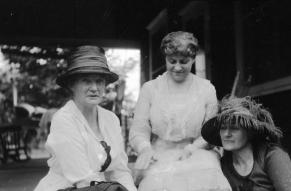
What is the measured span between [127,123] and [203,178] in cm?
792

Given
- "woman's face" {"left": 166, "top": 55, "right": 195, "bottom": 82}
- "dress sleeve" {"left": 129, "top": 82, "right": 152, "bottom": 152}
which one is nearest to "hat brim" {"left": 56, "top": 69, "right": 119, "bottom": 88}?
"dress sleeve" {"left": 129, "top": 82, "right": 152, "bottom": 152}

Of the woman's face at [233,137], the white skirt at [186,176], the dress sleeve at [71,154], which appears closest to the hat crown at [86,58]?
the dress sleeve at [71,154]

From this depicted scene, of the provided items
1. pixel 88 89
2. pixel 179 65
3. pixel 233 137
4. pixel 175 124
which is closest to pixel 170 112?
pixel 175 124

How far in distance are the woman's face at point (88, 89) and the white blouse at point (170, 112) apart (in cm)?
46

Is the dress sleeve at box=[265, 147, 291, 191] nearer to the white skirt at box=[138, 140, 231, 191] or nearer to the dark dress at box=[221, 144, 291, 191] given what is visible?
the dark dress at box=[221, 144, 291, 191]

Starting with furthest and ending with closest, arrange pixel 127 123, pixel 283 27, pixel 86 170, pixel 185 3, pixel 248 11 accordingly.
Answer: pixel 127 123 < pixel 185 3 < pixel 248 11 < pixel 283 27 < pixel 86 170

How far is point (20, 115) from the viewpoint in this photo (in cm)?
1230

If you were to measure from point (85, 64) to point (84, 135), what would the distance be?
17.4 inches

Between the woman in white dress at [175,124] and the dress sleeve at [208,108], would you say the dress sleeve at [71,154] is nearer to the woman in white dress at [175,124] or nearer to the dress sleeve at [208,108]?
the woman in white dress at [175,124]

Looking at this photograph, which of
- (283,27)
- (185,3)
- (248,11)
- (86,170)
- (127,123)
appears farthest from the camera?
(127,123)

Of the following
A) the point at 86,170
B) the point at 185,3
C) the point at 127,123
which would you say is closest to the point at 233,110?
the point at 86,170

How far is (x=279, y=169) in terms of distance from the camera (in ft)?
8.80

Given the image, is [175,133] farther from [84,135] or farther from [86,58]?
[86,58]

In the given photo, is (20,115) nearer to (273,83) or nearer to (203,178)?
(273,83)
